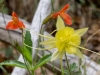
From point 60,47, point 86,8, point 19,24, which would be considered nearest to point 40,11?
point 19,24

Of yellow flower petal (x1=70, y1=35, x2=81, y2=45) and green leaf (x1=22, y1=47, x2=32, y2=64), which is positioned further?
green leaf (x1=22, y1=47, x2=32, y2=64)

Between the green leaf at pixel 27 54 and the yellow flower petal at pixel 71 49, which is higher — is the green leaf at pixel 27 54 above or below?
below

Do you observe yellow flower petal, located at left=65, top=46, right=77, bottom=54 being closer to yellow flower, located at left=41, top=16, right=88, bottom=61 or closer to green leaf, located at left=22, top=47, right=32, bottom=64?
yellow flower, located at left=41, top=16, right=88, bottom=61

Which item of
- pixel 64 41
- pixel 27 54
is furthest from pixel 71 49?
pixel 27 54

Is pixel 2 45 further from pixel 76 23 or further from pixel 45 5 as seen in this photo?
pixel 45 5

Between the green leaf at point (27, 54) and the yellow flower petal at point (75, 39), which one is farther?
the green leaf at point (27, 54)

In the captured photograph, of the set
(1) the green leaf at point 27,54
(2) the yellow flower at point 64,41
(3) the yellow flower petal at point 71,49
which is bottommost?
(1) the green leaf at point 27,54

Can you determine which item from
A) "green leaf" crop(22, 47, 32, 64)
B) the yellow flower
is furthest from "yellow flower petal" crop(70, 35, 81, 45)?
"green leaf" crop(22, 47, 32, 64)

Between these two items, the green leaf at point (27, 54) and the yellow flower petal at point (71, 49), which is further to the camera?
the green leaf at point (27, 54)

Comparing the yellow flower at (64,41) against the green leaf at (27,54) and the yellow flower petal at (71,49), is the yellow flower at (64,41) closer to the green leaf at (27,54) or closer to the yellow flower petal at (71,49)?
the yellow flower petal at (71,49)

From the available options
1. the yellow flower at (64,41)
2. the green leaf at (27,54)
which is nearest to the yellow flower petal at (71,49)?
the yellow flower at (64,41)

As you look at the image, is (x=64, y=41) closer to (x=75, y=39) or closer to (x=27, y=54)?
(x=75, y=39)
